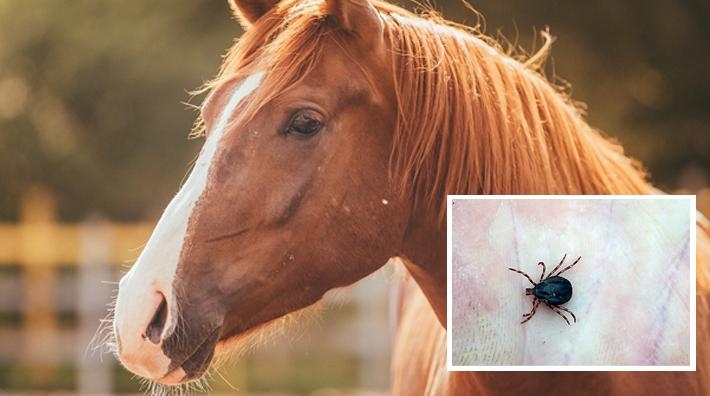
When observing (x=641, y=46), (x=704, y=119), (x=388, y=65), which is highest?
(x=641, y=46)

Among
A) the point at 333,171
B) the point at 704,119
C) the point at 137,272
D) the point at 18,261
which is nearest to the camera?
the point at 137,272

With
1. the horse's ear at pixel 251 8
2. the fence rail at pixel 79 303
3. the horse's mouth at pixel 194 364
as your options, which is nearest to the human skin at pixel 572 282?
the horse's mouth at pixel 194 364

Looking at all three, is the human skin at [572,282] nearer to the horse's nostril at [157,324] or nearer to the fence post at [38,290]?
the horse's nostril at [157,324]

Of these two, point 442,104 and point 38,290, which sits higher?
point 442,104

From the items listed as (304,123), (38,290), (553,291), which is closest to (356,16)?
(304,123)

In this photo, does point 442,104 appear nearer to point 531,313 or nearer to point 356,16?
point 356,16

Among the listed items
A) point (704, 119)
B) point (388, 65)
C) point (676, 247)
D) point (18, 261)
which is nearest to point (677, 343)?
point (676, 247)

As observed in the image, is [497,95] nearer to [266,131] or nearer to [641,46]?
[266,131]
